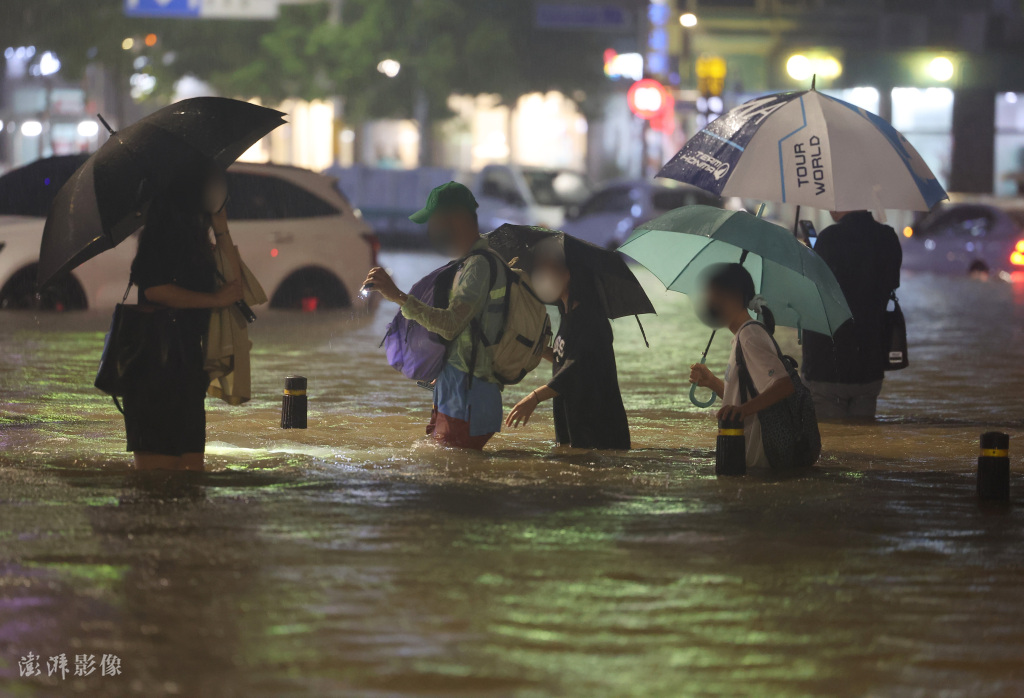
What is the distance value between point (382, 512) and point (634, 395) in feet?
16.2

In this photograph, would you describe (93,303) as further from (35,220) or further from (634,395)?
(634,395)

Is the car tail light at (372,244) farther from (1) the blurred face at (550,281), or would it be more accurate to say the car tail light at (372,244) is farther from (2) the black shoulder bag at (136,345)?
(2) the black shoulder bag at (136,345)

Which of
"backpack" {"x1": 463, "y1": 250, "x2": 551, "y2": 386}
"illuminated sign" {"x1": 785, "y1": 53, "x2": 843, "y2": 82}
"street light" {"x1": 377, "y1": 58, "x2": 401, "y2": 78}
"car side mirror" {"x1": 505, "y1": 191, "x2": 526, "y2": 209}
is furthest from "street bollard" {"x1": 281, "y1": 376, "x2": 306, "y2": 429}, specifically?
"street light" {"x1": 377, "y1": 58, "x2": 401, "y2": 78}

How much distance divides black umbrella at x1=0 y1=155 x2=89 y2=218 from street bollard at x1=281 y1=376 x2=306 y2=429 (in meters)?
3.86

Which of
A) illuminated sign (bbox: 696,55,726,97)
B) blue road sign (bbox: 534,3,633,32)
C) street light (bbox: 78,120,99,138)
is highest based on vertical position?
blue road sign (bbox: 534,3,633,32)

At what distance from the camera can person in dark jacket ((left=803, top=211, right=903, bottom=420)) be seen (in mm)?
9641

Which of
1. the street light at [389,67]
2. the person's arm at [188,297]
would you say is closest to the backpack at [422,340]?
the person's arm at [188,297]

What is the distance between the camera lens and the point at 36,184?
13469mm

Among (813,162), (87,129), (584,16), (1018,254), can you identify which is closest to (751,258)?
(813,162)

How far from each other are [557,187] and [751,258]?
24.0 metres

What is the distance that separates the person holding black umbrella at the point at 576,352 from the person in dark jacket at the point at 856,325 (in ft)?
6.95

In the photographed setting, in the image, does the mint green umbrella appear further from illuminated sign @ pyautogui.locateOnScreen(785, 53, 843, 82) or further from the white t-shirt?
illuminated sign @ pyautogui.locateOnScreen(785, 53, 843, 82)

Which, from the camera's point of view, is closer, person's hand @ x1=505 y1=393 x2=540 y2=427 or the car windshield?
person's hand @ x1=505 y1=393 x2=540 y2=427

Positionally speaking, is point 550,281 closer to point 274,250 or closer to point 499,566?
point 499,566
